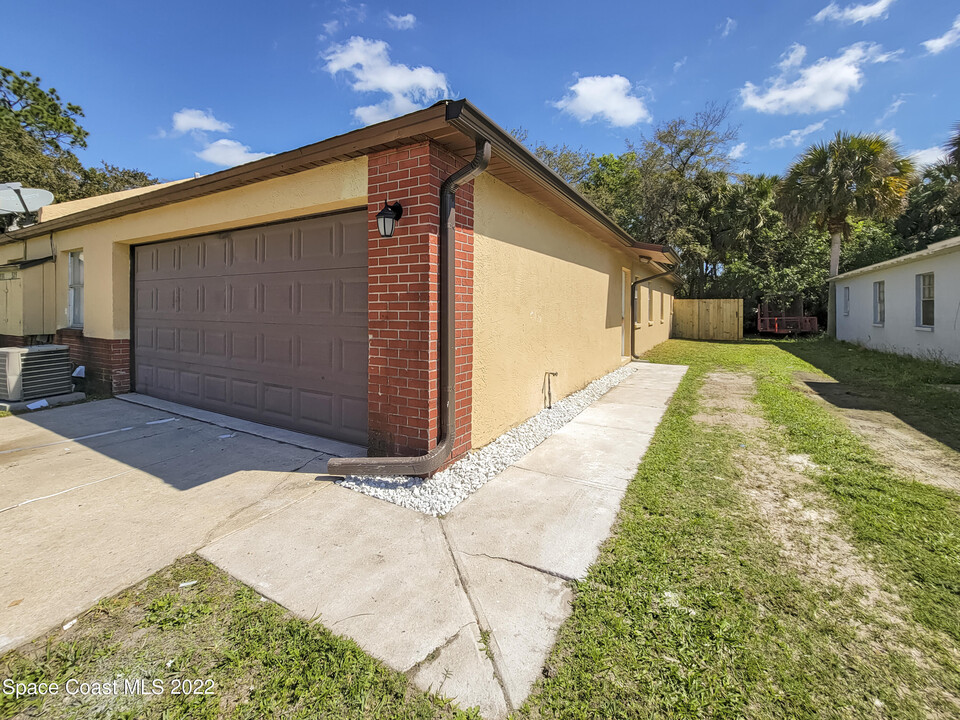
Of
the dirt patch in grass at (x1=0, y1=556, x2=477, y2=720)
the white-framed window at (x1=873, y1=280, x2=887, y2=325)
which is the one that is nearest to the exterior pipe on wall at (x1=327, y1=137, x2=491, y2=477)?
the dirt patch in grass at (x1=0, y1=556, x2=477, y2=720)

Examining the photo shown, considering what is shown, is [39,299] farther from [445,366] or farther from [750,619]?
[750,619]

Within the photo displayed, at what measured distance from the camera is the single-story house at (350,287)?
3531 mm

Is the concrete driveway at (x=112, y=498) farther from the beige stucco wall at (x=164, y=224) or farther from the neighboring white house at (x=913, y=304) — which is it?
the neighboring white house at (x=913, y=304)

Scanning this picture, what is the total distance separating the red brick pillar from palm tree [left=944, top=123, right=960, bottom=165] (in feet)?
87.8

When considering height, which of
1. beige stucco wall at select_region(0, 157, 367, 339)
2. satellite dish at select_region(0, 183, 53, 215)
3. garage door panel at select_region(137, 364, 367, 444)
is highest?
satellite dish at select_region(0, 183, 53, 215)

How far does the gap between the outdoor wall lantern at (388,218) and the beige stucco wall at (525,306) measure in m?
0.80

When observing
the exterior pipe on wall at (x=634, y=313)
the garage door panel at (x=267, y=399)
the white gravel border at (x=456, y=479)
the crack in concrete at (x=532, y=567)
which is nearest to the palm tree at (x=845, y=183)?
the exterior pipe on wall at (x=634, y=313)

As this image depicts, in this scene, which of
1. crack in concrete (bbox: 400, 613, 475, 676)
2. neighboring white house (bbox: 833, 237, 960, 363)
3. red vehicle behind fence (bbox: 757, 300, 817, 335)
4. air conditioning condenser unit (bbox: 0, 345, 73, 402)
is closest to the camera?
crack in concrete (bbox: 400, 613, 475, 676)

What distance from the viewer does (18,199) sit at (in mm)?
7848

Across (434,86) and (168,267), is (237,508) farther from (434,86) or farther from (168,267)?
(434,86)

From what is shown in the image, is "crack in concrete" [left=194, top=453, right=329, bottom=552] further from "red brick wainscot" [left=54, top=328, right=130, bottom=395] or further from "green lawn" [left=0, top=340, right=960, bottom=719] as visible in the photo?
"red brick wainscot" [left=54, top=328, right=130, bottom=395]

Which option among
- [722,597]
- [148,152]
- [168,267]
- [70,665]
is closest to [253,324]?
[168,267]

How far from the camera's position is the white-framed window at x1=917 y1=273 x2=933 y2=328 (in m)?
10.6

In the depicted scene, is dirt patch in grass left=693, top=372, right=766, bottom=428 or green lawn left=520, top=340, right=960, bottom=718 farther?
dirt patch in grass left=693, top=372, right=766, bottom=428
